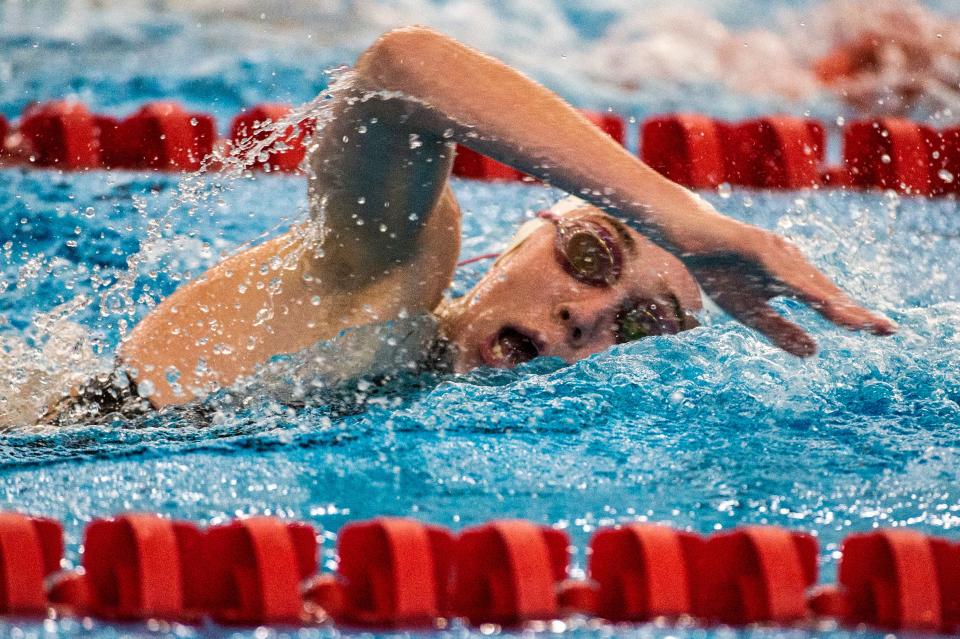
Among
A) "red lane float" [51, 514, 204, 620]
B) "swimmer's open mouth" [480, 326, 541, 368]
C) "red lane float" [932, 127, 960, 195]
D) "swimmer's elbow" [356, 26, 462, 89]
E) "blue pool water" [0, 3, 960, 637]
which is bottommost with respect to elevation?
"red lane float" [51, 514, 204, 620]

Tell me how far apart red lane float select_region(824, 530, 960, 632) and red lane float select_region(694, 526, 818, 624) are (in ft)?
0.18

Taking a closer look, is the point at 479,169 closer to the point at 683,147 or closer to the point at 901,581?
the point at 683,147

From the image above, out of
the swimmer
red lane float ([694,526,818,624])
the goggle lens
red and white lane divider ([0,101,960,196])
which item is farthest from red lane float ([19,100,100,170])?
red lane float ([694,526,818,624])

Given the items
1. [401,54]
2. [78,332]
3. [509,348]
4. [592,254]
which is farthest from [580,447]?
[78,332]

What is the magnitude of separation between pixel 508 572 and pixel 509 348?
654 millimetres

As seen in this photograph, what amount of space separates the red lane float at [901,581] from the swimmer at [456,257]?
264 millimetres

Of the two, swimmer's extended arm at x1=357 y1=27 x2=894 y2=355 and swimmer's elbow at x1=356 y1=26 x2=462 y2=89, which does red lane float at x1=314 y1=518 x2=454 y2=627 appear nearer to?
swimmer's extended arm at x1=357 y1=27 x2=894 y2=355

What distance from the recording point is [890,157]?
379 cm

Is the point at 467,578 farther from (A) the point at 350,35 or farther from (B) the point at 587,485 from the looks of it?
(A) the point at 350,35

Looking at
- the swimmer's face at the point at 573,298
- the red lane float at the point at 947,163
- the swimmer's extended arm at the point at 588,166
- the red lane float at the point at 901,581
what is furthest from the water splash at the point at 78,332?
the red lane float at the point at 947,163

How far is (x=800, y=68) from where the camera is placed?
6.27 m

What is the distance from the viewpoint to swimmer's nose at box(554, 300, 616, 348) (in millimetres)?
1848

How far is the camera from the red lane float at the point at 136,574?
4.02 ft

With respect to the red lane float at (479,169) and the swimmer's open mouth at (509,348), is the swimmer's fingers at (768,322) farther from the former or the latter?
the red lane float at (479,169)
